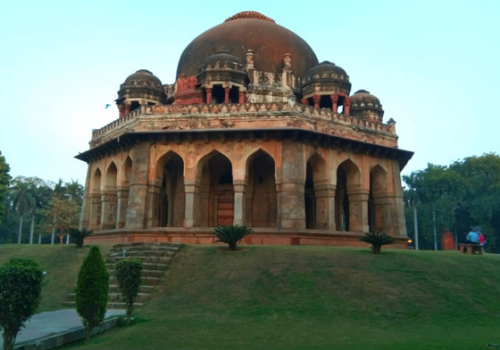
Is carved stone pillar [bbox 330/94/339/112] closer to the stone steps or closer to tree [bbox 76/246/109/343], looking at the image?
the stone steps

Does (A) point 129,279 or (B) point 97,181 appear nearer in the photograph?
(A) point 129,279

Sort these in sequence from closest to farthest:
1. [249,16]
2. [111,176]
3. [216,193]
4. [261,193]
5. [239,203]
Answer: [239,203] → [261,193] → [216,193] → [111,176] → [249,16]

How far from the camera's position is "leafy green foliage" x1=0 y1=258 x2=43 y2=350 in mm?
6949

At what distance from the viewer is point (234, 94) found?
22578 mm

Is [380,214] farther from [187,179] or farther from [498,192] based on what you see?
[498,192]

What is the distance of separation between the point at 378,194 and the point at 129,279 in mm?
15707

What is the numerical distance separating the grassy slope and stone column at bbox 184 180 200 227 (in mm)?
3759

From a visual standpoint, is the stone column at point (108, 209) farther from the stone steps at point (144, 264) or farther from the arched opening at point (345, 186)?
the arched opening at point (345, 186)

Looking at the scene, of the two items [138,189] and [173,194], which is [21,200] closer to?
[173,194]

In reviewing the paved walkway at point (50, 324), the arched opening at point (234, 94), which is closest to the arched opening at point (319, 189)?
the arched opening at point (234, 94)

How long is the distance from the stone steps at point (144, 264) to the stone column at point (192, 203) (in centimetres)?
371

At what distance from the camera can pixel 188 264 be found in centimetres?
1379

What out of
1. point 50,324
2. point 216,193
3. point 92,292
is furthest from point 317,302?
point 216,193

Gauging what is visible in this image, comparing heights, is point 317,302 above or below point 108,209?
below
